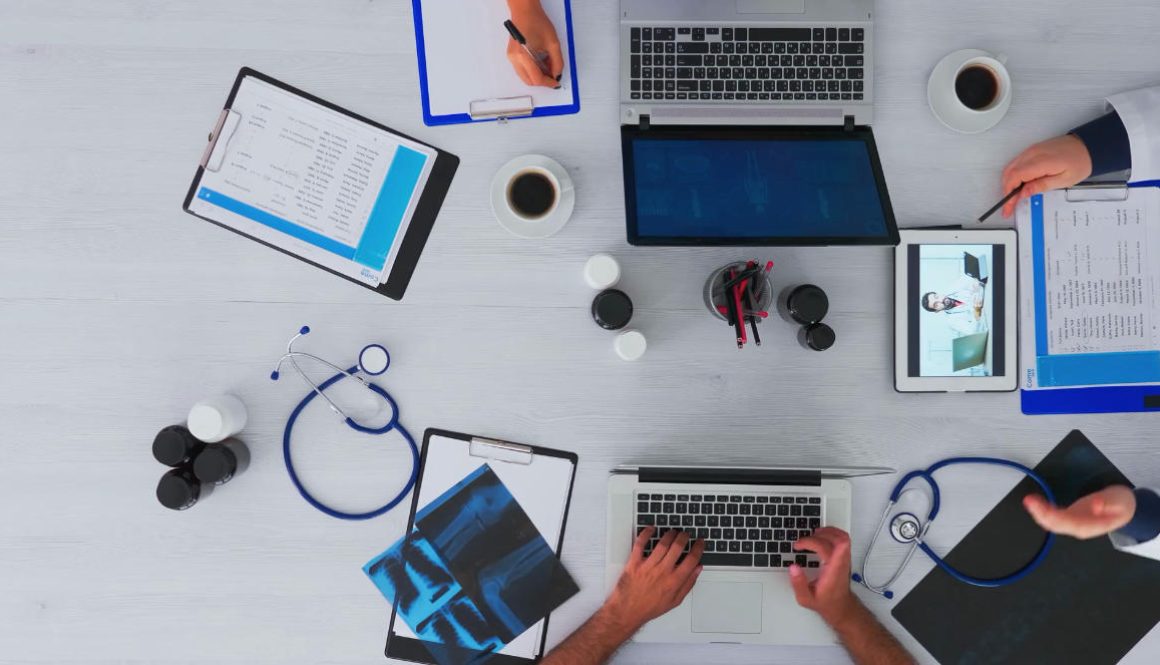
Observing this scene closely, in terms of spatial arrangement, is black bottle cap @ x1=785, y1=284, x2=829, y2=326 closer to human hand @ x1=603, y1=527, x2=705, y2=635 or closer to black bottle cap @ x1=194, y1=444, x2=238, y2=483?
human hand @ x1=603, y1=527, x2=705, y2=635

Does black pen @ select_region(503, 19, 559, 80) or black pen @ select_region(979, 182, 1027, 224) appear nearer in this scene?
black pen @ select_region(503, 19, 559, 80)

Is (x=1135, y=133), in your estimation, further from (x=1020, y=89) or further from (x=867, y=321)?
(x=867, y=321)

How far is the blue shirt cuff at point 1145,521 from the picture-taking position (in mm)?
1175

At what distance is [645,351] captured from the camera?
1236 mm

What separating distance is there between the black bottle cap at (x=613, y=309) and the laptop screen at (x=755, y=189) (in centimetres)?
12

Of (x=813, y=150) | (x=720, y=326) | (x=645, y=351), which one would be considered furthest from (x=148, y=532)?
(x=813, y=150)

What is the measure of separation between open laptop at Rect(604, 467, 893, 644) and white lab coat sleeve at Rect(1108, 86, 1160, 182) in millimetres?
687

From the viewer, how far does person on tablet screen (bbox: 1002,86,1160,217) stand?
119 cm

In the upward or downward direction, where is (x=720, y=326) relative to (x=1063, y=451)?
upward

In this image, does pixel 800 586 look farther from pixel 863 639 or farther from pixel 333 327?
pixel 333 327

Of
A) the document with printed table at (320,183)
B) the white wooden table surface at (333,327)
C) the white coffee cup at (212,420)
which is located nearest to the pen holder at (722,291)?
the white wooden table surface at (333,327)

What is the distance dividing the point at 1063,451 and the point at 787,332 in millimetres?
506

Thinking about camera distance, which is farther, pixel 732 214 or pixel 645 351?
pixel 645 351

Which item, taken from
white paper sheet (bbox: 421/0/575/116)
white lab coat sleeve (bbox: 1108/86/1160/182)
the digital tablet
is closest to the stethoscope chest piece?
the digital tablet
